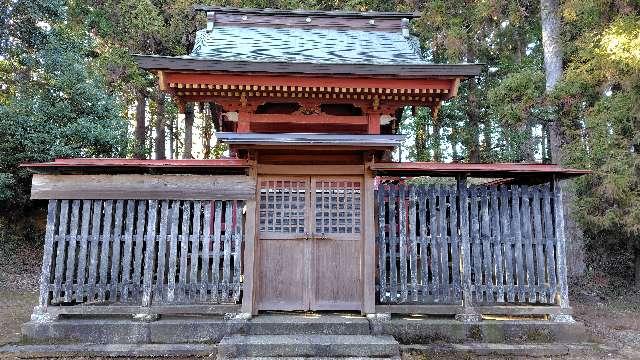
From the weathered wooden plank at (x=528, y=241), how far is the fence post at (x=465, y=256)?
82 cm

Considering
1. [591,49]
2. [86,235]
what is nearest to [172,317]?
[86,235]

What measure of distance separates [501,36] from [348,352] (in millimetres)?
15634

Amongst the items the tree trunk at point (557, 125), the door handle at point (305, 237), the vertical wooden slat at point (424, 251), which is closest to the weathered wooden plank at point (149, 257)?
Answer: the door handle at point (305, 237)

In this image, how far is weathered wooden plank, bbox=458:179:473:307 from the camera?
20.6ft

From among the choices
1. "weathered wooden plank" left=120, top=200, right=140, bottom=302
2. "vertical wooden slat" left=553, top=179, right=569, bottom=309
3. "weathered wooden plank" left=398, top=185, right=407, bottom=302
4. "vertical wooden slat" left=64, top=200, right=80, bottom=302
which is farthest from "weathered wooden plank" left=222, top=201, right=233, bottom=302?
"vertical wooden slat" left=553, top=179, right=569, bottom=309

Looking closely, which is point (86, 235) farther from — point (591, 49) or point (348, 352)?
point (591, 49)

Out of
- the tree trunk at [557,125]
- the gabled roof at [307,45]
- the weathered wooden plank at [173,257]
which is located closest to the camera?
the weathered wooden plank at [173,257]

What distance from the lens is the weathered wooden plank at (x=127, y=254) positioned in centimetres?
608

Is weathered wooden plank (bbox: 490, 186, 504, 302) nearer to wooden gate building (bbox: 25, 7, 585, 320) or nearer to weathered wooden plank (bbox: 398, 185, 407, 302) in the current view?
wooden gate building (bbox: 25, 7, 585, 320)

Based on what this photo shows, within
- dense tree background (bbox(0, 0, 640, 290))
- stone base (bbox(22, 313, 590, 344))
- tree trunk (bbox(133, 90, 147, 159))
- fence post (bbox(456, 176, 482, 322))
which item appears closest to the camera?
stone base (bbox(22, 313, 590, 344))

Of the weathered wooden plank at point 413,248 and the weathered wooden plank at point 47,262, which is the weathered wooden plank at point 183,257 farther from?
the weathered wooden plank at point 413,248

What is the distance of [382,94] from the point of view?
20.5ft

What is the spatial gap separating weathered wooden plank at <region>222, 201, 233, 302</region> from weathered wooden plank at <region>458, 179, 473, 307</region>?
10.9 feet

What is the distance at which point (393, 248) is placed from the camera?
6.35 meters
